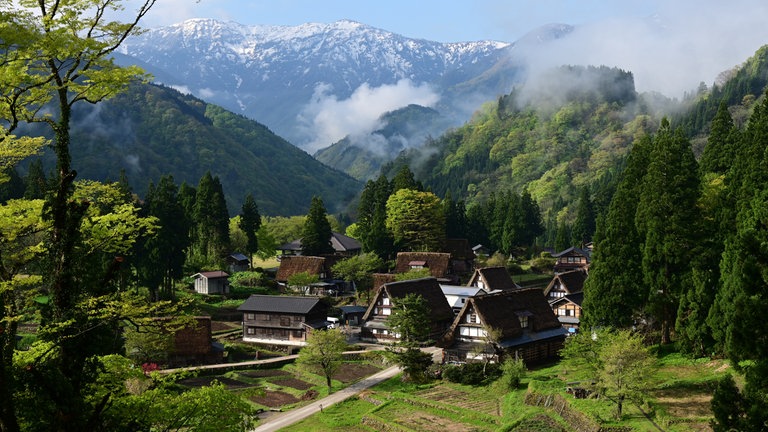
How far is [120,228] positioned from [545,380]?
30.7 metres

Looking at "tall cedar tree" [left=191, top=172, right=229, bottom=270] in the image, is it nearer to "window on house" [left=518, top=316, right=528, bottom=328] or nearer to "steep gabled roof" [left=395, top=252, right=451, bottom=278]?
"steep gabled roof" [left=395, top=252, right=451, bottom=278]

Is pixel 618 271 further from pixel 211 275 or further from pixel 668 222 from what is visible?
pixel 211 275

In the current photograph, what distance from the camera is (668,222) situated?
1508 inches

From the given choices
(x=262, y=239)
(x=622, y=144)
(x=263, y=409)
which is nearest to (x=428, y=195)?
(x=262, y=239)

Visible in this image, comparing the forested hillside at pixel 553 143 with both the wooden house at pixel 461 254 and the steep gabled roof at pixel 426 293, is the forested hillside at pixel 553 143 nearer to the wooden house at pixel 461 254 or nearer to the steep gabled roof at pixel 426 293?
the wooden house at pixel 461 254

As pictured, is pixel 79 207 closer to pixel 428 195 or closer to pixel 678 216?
pixel 678 216

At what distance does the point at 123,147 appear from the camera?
569 ft

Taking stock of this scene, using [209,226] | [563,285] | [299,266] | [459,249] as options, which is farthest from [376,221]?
[563,285]

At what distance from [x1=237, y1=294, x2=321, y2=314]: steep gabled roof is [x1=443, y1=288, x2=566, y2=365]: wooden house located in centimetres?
1504

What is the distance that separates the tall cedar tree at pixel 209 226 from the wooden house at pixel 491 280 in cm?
2891

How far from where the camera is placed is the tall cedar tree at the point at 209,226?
7475 centimetres

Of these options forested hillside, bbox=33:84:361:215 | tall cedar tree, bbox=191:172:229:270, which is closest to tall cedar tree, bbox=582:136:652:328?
tall cedar tree, bbox=191:172:229:270

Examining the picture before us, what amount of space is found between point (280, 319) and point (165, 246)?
12310 mm

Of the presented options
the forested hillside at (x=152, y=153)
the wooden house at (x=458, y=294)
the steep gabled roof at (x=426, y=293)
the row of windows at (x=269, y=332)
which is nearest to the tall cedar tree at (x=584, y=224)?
the wooden house at (x=458, y=294)
